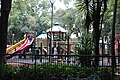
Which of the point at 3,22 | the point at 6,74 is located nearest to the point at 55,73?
the point at 6,74

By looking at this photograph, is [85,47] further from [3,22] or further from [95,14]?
[3,22]

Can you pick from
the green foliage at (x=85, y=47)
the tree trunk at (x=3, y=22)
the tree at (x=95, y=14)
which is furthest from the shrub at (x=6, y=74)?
the tree at (x=95, y=14)

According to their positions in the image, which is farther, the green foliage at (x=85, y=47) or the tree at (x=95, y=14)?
the green foliage at (x=85, y=47)

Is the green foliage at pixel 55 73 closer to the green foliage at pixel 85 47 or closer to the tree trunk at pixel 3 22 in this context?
the tree trunk at pixel 3 22

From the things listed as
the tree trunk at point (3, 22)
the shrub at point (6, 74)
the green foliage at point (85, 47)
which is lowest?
the shrub at point (6, 74)

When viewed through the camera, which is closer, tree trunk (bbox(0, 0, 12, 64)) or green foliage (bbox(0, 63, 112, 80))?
green foliage (bbox(0, 63, 112, 80))

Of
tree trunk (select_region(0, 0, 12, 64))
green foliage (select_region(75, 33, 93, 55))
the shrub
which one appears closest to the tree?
green foliage (select_region(75, 33, 93, 55))

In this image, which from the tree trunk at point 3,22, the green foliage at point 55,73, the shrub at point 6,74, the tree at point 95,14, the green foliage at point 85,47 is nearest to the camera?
the green foliage at point 55,73

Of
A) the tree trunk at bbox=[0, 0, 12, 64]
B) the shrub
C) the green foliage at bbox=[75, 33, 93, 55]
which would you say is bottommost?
the shrub

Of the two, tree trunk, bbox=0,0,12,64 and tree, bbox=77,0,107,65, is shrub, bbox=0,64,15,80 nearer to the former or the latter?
tree trunk, bbox=0,0,12,64

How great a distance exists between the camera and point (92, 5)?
37.2 ft

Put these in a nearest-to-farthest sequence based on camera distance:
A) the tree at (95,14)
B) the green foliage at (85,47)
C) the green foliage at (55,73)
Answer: the green foliage at (55,73), the tree at (95,14), the green foliage at (85,47)

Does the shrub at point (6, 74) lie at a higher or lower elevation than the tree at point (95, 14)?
lower

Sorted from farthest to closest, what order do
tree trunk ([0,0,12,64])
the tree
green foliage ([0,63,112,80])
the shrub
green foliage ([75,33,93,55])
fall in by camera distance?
green foliage ([75,33,93,55])
the tree
tree trunk ([0,0,12,64])
the shrub
green foliage ([0,63,112,80])
